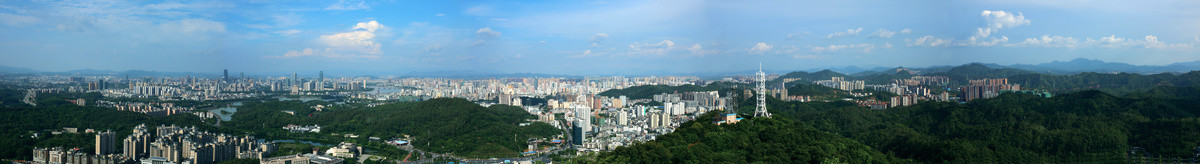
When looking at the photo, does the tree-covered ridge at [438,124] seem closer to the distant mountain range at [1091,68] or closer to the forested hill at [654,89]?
the forested hill at [654,89]

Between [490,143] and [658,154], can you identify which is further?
[490,143]

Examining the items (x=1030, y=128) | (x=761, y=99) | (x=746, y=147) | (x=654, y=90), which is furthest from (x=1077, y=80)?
(x=746, y=147)

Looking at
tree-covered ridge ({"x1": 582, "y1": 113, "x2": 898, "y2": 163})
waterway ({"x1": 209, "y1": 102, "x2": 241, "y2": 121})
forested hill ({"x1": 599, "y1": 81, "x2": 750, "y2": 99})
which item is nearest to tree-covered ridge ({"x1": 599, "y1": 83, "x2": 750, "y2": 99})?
forested hill ({"x1": 599, "y1": 81, "x2": 750, "y2": 99})

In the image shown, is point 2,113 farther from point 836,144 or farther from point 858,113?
point 858,113

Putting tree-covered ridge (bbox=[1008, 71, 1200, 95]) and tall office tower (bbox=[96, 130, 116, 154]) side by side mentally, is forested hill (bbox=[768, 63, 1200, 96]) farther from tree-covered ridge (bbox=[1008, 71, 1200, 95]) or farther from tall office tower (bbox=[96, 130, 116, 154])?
tall office tower (bbox=[96, 130, 116, 154])

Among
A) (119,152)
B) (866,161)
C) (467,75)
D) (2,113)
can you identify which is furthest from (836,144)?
(467,75)

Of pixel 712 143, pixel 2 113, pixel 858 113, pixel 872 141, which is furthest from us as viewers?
pixel 2 113
